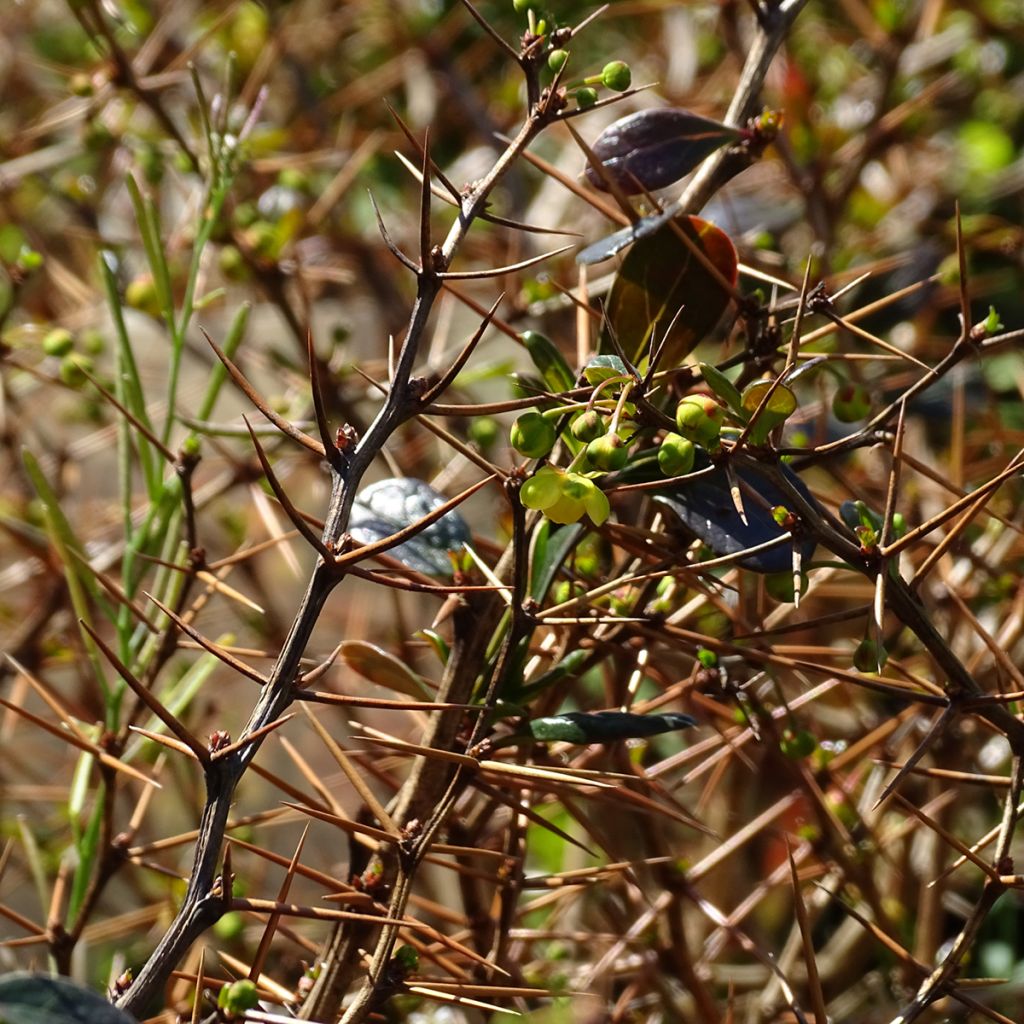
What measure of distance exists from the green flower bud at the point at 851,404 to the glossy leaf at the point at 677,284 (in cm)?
11

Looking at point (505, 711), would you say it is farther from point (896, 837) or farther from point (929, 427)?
point (929, 427)

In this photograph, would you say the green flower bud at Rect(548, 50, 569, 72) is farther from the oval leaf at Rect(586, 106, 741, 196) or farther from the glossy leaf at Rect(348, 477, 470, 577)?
the glossy leaf at Rect(348, 477, 470, 577)

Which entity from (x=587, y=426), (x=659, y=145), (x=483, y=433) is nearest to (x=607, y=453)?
(x=587, y=426)

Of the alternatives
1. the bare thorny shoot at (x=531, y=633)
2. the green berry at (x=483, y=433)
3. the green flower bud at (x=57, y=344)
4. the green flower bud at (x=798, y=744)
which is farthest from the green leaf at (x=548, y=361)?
the green flower bud at (x=57, y=344)

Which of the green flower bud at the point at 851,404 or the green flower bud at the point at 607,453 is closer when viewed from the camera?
the green flower bud at the point at 607,453

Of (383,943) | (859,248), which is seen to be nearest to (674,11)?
(859,248)

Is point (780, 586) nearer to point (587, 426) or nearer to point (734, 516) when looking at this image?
point (734, 516)

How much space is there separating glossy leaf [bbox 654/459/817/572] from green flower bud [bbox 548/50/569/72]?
0.21 metres

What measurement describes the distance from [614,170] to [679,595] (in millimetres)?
267

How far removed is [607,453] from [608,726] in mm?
143

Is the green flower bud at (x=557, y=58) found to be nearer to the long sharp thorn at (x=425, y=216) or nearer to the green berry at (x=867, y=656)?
the long sharp thorn at (x=425, y=216)

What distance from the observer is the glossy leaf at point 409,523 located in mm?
644

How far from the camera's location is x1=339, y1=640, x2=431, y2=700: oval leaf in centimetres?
61

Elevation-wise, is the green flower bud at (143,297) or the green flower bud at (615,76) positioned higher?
the green flower bud at (615,76)
